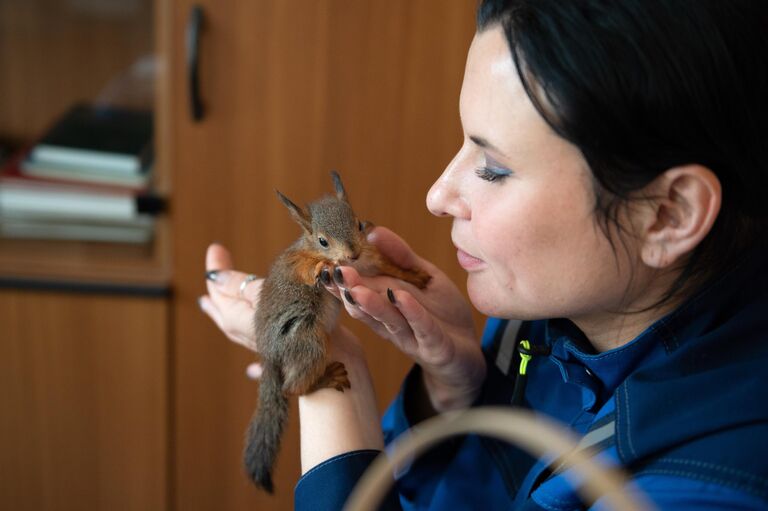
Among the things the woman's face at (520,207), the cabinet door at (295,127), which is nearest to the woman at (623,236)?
the woman's face at (520,207)

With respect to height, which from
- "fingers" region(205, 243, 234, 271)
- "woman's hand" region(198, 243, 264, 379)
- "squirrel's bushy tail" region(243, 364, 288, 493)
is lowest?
"squirrel's bushy tail" region(243, 364, 288, 493)

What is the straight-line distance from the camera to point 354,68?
1.57 metres

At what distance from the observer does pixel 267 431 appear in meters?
0.96

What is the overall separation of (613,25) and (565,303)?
0.88 feet

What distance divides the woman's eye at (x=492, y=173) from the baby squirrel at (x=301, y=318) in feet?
0.97

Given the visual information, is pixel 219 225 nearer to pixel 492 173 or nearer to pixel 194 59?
pixel 194 59

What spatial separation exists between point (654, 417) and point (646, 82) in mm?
291

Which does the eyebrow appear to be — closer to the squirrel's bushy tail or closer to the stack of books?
the squirrel's bushy tail

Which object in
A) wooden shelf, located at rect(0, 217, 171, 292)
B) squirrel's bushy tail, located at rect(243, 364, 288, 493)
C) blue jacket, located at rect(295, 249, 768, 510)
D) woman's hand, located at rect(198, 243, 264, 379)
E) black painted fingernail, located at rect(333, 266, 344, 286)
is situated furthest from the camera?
wooden shelf, located at rect(0, 217, 171, 292)

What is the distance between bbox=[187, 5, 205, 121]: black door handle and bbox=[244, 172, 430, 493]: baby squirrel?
2.00 ft

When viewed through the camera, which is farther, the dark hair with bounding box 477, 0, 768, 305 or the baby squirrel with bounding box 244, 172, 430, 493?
the baby squirrel with bounding box 244, 172, 430, 493

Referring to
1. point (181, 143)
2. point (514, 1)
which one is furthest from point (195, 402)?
point (514, 1)

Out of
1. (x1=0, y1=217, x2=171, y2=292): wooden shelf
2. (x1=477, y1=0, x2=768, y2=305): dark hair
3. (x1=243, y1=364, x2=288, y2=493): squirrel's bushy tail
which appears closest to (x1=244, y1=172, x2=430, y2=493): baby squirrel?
(x1=243, y1=364, x2=288, y2=493): squirrel's bushy tail

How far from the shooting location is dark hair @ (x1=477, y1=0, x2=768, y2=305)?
0.61 m
